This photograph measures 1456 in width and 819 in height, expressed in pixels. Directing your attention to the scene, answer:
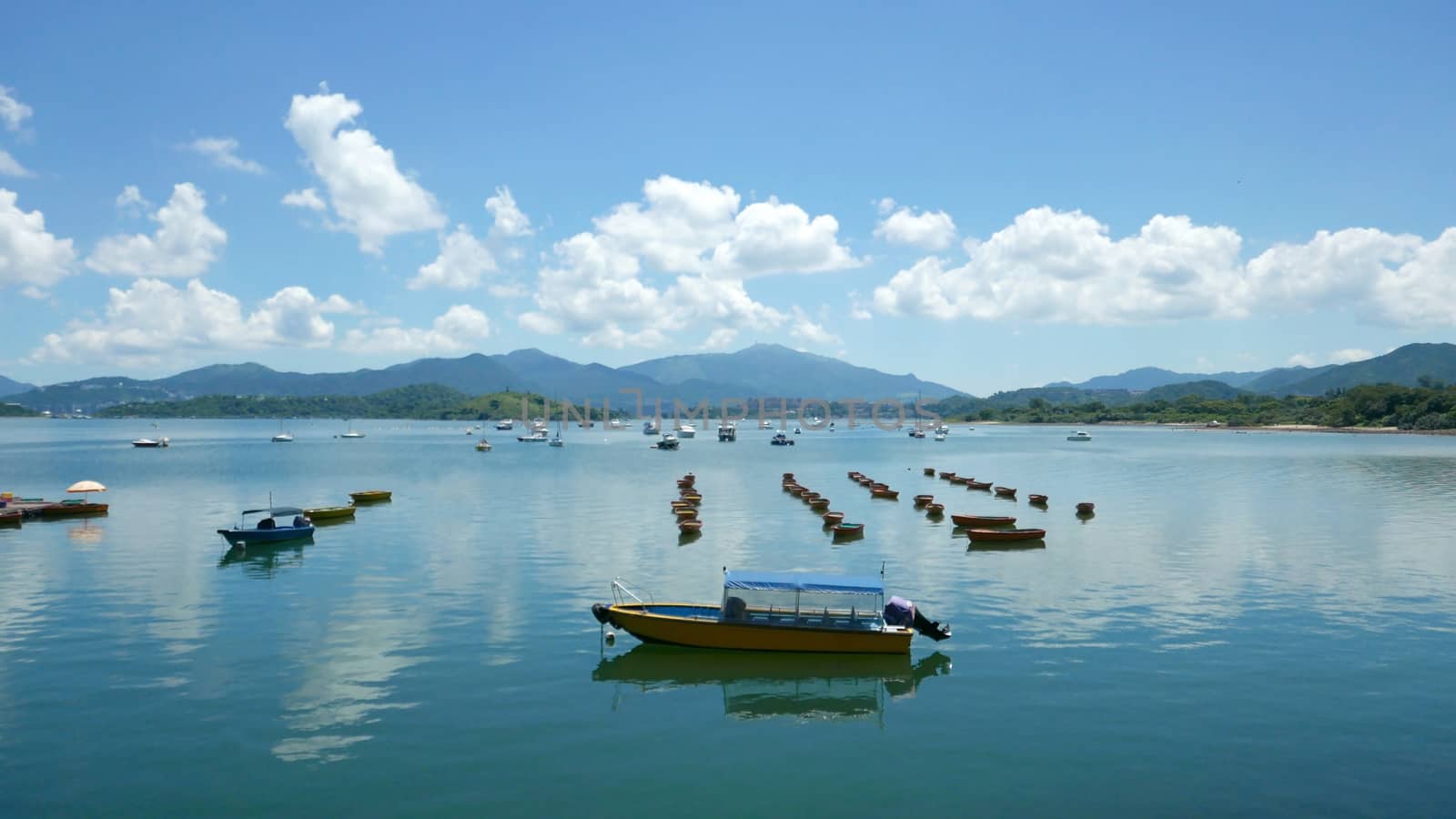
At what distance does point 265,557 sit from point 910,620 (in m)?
40.6

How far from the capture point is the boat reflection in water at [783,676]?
90.1ft

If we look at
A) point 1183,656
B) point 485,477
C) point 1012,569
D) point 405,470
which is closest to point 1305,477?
point 1012,569

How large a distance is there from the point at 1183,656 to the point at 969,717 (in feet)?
36.3

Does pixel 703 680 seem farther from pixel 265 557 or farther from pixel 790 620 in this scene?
pixel 265 557

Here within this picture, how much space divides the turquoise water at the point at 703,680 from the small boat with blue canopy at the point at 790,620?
0.78 meters

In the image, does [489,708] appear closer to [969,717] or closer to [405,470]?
[969,717]

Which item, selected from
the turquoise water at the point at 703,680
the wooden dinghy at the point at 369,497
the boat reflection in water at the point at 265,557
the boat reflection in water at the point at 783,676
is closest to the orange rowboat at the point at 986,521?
the turquoise water at the point at 703,680

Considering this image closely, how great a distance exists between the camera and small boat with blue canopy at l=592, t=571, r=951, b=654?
32250mm

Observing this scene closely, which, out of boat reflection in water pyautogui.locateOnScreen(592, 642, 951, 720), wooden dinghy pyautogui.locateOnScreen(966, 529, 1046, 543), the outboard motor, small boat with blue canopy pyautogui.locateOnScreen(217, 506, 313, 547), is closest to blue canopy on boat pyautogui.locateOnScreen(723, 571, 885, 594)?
the outboard motor

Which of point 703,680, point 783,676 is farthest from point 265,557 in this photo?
point 783,676

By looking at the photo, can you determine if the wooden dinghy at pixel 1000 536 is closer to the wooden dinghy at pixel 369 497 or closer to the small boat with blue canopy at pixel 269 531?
the small boat with blue canopy at pixel 269 531

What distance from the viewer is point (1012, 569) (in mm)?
50094

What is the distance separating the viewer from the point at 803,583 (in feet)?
108

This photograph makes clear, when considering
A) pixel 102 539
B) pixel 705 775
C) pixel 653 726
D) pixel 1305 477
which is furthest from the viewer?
pixel 1305 477
